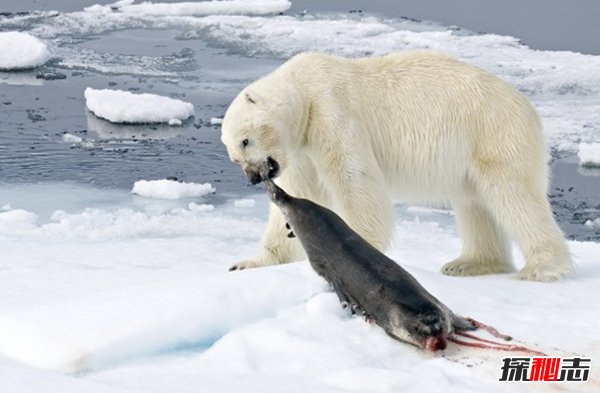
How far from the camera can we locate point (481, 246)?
17.1 feet

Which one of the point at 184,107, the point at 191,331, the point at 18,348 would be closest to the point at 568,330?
the point at 191,331

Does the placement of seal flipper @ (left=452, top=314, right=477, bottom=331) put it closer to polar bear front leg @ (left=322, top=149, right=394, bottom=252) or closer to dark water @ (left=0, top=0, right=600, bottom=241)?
polar bear front leg @ (left=322, top=149, right=394, bottom=252)

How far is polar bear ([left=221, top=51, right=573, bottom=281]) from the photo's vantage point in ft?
15.6

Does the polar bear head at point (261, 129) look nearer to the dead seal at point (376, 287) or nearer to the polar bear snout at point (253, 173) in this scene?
the polar bear snout at point (253, 173)

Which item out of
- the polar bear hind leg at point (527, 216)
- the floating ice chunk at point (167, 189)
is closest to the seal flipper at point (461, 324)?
the polar bear hind leg at point (527, 216)

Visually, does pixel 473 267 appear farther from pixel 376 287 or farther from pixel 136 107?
pixel 136 107

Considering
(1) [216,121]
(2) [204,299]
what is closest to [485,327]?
(2) [204,299]

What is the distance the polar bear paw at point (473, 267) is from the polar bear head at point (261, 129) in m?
1.12

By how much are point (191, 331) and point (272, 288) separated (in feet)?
1.35

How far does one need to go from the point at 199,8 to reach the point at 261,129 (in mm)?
10542

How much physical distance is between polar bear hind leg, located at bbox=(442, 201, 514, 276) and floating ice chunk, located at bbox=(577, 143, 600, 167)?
318 cm

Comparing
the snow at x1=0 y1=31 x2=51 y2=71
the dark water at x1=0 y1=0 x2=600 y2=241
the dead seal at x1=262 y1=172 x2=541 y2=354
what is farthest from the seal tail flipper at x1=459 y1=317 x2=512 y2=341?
the snow at x1=0 y1=31 x2=51 y2=71

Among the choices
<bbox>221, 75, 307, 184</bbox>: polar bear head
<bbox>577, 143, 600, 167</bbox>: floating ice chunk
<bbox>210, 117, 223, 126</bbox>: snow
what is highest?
<bbox>221, 75, 307, 184</bbox>: polar bear head

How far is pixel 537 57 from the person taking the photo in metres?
11.4
